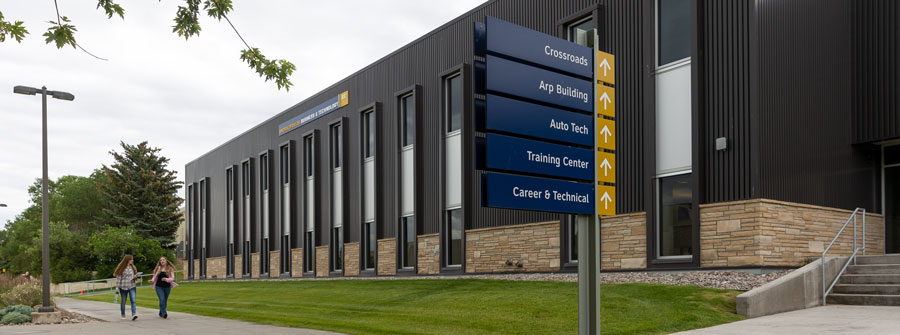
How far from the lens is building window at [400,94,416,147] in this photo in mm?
28141

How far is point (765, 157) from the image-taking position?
635 inches

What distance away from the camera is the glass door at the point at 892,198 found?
62.2 feet

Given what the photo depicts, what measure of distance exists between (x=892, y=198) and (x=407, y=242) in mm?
15195

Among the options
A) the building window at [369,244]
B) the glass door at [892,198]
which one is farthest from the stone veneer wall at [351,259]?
the glass door at [892,198]

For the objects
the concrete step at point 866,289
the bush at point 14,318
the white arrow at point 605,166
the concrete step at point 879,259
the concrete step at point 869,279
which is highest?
the white arrow at point 605,166

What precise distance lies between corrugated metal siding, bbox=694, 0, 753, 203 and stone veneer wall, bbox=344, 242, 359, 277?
56.8 feet

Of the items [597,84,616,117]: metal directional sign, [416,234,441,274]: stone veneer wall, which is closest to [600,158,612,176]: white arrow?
[597,84,616,117]: metal directional sign

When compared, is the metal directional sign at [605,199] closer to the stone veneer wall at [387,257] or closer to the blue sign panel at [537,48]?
the blue sign panel at [537,48]

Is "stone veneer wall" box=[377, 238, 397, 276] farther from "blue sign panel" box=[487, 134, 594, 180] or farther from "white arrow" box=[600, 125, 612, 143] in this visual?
"blue sign panel" box=[487, 134, 594, 180]

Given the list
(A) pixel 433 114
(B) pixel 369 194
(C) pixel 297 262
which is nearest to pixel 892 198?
(A) pixel 433 114

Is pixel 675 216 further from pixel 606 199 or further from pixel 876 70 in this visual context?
pixel 606 199

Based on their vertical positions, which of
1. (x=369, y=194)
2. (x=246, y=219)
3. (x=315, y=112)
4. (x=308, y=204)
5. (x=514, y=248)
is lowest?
(x=514, y=248)

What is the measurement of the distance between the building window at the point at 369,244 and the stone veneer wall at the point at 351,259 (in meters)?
0.74

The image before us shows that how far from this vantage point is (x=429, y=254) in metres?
26.4
